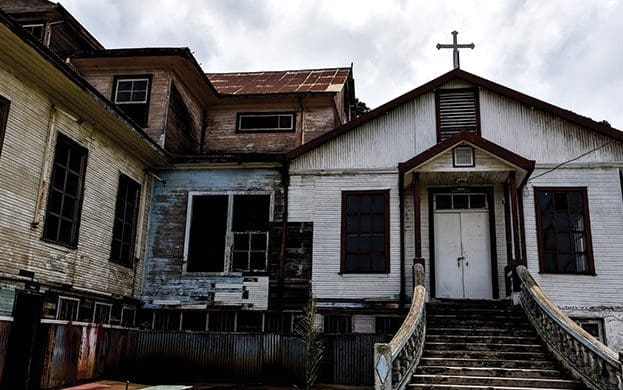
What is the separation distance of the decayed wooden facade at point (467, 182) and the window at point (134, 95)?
4542mm

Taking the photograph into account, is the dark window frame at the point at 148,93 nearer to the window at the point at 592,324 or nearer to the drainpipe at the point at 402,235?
the drainpipe at the point at 402,235

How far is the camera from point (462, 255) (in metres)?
13.7

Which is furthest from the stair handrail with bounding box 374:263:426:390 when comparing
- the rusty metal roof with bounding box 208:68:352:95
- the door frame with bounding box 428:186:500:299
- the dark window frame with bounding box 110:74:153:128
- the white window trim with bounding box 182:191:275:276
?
the rusty metal roof with bounding box 208:68:352:95

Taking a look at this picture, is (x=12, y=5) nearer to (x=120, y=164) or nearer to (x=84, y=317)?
(x=120, y=164)

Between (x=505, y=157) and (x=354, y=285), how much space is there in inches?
175

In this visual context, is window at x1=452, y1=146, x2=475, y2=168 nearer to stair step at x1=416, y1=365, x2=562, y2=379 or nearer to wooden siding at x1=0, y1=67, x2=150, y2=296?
stair step at x1=416, y1=365, x2=562, y2=379

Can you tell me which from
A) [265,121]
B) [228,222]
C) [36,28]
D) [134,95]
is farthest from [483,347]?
[36,28]

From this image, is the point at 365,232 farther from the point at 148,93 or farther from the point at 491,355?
the point at 148,93

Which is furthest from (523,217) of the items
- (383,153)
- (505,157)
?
(383,153)

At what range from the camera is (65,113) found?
11352 millimetres

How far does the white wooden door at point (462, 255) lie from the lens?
44.4ft

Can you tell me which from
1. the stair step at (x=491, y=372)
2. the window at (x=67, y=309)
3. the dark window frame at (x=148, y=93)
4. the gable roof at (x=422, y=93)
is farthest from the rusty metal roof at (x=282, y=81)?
the stair step at (x=491, y=372)

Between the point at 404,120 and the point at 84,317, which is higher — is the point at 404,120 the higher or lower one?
the higher one

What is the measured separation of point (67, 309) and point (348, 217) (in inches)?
257
